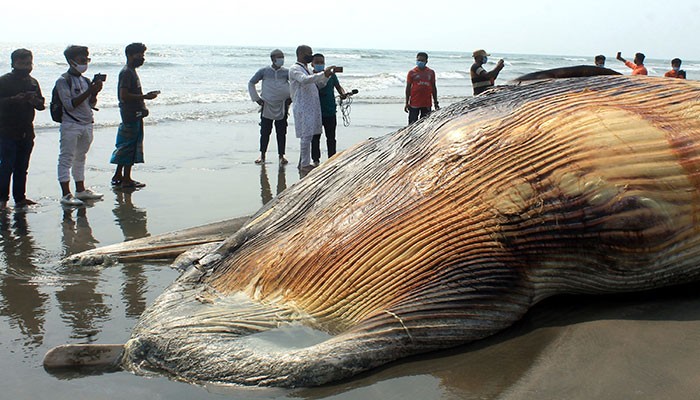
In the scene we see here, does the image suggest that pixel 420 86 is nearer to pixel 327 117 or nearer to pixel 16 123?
pixel 327 117

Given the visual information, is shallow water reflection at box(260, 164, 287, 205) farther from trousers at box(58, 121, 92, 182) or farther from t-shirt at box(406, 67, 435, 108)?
t-shirt at box(406, 67, 435, 108)

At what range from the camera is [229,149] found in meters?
14.2

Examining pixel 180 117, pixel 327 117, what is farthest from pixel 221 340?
pixel 180 117

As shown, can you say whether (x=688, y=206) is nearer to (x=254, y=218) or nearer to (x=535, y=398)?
(x=535, y=398)

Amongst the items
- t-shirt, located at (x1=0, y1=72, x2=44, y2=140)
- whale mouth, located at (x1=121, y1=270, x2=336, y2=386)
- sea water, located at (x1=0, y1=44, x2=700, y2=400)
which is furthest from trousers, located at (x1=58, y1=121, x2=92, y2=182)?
whale mouth, located at (x1=121, y1=270, x2=336, y2=386)

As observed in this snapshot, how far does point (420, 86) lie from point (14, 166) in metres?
8.39

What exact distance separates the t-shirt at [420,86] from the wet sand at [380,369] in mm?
7390

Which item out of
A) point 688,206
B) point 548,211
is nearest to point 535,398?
point 548,211

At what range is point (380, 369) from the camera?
151 inches

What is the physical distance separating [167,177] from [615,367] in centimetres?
867

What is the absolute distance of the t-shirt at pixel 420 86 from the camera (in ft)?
49.2

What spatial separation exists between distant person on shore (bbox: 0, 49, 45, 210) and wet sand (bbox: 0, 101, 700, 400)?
2.24 ft

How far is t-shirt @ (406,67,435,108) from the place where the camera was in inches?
590

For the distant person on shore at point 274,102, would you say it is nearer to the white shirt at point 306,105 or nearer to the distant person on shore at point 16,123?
the white shirt at point 306,105
